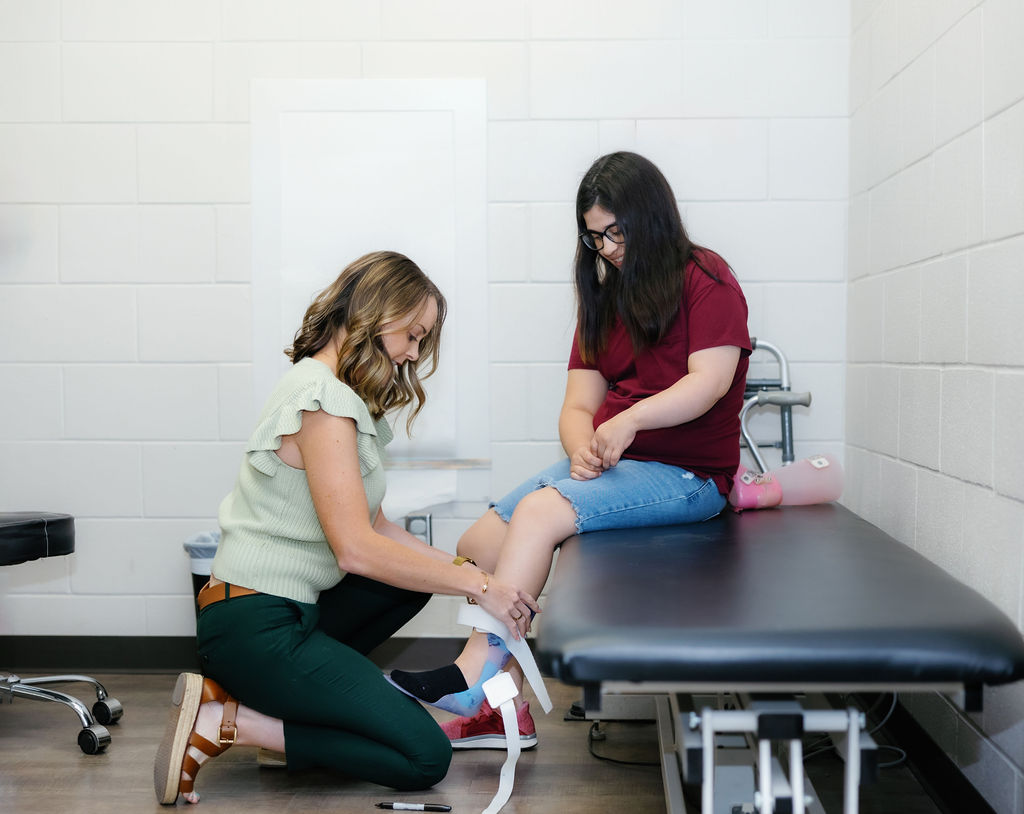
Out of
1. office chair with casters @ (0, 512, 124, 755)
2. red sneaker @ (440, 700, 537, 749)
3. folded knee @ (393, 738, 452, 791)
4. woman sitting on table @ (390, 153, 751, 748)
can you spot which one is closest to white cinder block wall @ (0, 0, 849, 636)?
office chair with casters @ (0, 512, 124, 755)

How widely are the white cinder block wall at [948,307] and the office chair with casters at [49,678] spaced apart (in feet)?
6.40

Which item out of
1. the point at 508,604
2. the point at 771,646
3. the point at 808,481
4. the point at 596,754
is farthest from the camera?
the point at 808,481

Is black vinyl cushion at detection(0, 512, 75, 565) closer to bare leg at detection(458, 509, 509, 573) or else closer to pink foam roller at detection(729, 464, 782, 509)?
bare leg at detection(458, 509, 509, 573)

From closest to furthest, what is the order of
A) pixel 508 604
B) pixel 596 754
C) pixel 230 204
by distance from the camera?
pixel 508 604 → pixel 596 754 → pixel 230 204

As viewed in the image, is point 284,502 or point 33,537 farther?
point 33,537

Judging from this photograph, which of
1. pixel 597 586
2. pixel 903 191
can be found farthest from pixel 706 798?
pixel 903 191

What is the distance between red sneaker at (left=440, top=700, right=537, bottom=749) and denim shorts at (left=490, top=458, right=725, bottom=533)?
1.63 feet

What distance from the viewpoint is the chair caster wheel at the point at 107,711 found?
2.69 m

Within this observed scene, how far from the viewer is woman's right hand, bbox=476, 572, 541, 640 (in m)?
2.01

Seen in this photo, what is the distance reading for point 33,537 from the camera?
2592 mm

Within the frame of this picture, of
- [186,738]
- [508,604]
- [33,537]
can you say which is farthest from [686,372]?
[33,537]

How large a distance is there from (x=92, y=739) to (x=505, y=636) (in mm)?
1125

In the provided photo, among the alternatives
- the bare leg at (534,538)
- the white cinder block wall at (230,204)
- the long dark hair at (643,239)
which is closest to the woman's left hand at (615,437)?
the bare leg at (534,538)

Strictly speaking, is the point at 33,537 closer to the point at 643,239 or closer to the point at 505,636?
the point at 505,636
